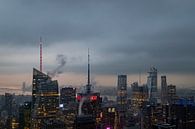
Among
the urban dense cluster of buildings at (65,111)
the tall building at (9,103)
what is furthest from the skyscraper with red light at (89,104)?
the tall building at (9,103)

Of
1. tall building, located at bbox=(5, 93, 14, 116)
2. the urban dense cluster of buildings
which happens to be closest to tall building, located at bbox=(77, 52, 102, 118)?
the urban dense cluster of buildings

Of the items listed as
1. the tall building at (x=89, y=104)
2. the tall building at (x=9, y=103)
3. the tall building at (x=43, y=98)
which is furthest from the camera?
the tall building at (x=9, y=103)

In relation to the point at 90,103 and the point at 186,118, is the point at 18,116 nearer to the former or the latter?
the point at 90,103

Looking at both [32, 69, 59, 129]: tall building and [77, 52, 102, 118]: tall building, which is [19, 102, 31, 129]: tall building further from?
[77, 52, 102, 118]: tall building

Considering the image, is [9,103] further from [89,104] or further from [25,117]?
[89,104]

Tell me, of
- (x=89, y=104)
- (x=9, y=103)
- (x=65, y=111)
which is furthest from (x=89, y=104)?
(x=9, y=103)

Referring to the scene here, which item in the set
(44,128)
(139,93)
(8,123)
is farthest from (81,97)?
(139,93)

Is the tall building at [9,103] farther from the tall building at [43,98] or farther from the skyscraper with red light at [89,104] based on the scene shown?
the skyscraper with red light at [89,104]

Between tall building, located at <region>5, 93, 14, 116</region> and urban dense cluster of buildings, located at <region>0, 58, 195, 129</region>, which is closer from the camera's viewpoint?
urban dense cluster of buildings, located at <region>0, 58, 195, 129</region>
